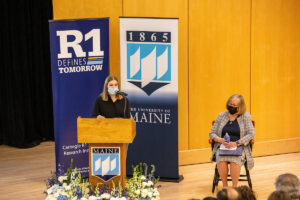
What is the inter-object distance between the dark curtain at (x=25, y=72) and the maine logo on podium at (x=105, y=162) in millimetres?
4030

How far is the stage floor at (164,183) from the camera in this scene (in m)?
7.00

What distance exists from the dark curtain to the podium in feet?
13.3

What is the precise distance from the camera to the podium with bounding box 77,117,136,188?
5.94m

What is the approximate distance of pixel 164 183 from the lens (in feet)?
24.2

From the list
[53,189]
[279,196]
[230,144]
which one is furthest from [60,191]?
[230,144]

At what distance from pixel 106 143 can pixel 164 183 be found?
161cm

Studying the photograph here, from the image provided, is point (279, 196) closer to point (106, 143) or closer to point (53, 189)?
point (53, 189)

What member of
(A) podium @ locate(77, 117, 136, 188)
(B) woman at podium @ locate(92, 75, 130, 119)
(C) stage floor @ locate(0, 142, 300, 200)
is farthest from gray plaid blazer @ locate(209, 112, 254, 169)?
(A) podium @ locate(77, 117, 136, 188)

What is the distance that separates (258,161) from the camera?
28.0ft

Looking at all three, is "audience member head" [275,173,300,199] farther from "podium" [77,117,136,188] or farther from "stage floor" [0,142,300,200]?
"stage floor" [0,142,300,200]

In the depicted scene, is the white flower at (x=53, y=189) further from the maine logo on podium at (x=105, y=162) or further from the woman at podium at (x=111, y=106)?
the woman at podium at (x=111, y=106)

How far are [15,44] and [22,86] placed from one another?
78 cm

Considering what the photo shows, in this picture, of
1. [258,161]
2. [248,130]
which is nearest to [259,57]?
[258,161]

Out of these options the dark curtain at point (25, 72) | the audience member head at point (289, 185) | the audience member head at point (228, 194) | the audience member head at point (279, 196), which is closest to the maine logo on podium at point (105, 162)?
the audience member head at point (289, 185)
